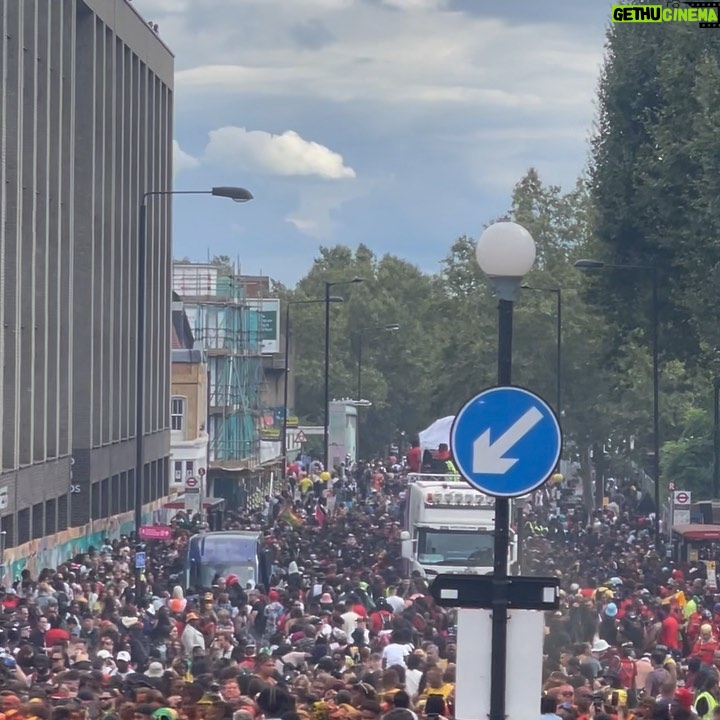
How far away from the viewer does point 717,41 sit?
3653 centimetres

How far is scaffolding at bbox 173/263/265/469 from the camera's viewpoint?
268 ft

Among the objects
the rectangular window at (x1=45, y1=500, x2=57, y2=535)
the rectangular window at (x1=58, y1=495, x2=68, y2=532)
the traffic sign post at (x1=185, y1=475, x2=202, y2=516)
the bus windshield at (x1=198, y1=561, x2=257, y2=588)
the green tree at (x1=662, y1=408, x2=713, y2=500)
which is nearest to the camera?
the bus windshield at (x1=198, y1=561, x2=257, y2=588)

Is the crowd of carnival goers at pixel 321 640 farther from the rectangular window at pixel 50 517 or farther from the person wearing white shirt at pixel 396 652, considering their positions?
the rectangular window at pixel 50 517

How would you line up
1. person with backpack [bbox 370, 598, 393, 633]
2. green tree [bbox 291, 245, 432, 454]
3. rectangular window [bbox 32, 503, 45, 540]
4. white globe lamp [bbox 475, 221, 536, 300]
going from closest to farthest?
white globe lamp [bbox 475, 221, 536, 300]
person with backpack [bbox 370, 598, 393, 633]
rectangular window [bbox 32, 503, 45, 540]
green tree [bbox 291, 245, 432, 454]

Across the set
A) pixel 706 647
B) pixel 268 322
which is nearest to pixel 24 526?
pixel 706 647

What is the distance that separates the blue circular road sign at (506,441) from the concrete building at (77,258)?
24152mm

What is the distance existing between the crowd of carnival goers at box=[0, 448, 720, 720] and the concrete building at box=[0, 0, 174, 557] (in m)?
5.36

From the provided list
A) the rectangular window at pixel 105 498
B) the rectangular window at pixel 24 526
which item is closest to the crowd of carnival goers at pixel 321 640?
the rectangular window at pixel 24 526

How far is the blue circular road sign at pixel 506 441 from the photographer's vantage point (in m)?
8.56

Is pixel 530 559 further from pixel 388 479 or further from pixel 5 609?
pixel 388 479

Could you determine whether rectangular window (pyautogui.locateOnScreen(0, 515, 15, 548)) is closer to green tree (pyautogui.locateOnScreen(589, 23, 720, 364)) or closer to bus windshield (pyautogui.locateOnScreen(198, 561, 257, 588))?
bus windshield (pyautogui.locateOnScreen(198, 561, 257, 588))

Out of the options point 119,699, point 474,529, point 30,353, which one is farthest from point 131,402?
point 119,699

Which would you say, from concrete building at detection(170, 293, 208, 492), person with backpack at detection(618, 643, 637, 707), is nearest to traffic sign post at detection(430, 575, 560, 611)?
person with backpack at detection(618, 643, 637, 707)

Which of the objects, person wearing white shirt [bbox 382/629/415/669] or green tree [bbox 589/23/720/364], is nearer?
person wearing white shirt [bbox 382/629/415/669]
